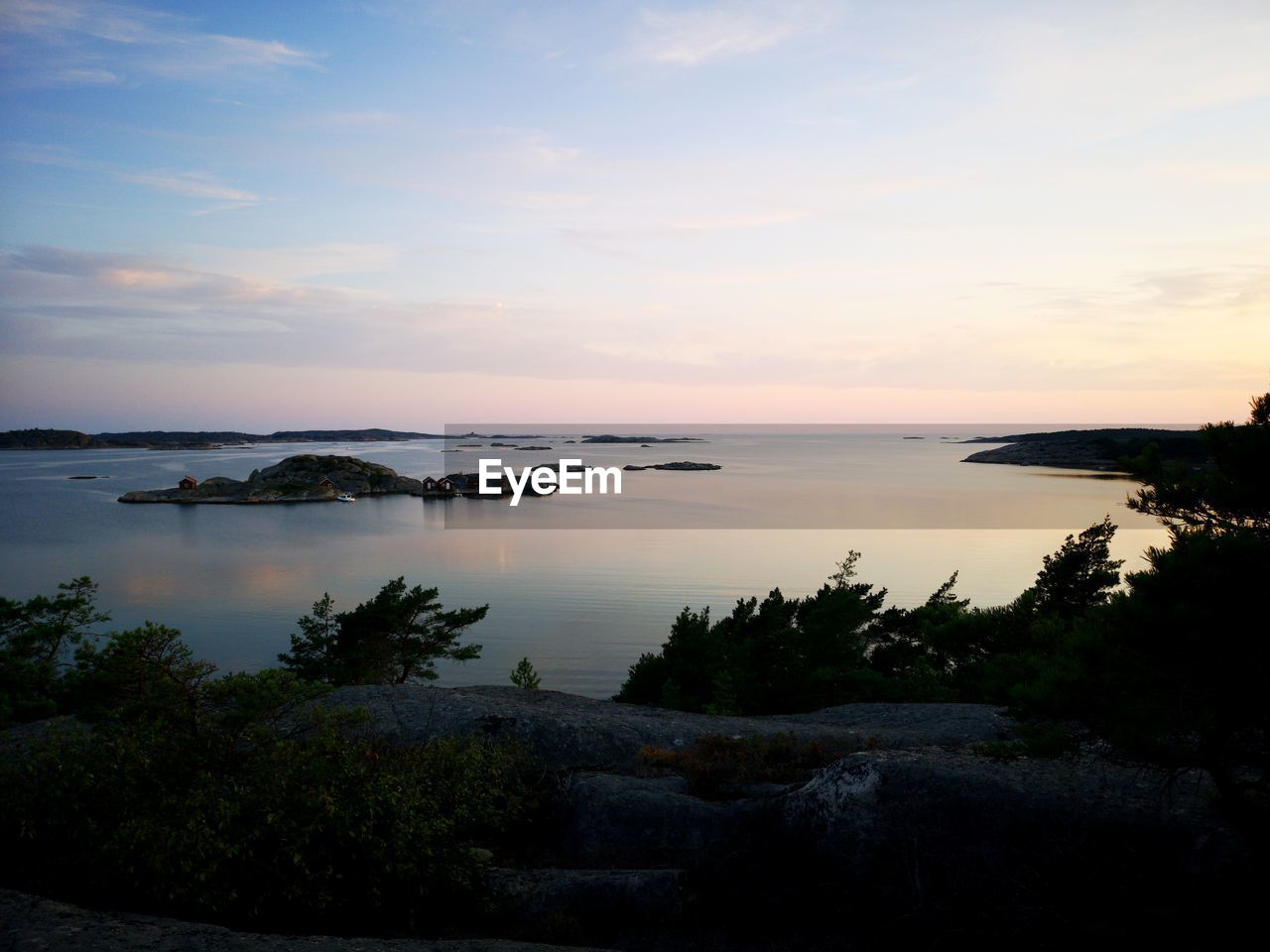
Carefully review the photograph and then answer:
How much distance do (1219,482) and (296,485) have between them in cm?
12810

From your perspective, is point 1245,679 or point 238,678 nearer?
point 1245,679

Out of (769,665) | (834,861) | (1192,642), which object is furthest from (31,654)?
(1192,642)

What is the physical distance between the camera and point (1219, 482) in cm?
711

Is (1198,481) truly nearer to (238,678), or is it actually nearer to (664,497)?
(238,678)

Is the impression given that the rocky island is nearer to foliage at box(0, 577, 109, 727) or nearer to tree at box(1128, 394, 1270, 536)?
foliage at box(0, 577, 109, 727)

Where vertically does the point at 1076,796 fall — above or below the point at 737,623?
above

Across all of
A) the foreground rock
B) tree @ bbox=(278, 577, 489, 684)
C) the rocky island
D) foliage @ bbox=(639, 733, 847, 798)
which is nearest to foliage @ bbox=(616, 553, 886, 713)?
tree @ bbox=(278, 577, 489, 684)

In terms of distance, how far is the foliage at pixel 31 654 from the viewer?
16984 mm

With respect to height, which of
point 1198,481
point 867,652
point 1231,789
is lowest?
point 867,652

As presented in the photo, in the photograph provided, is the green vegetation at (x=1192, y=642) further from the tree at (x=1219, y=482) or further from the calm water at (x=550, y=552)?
the calm water at (x=550, y=552)

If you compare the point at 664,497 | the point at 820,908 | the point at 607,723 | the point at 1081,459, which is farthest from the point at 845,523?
the point at 1081,459

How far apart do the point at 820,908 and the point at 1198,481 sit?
7.15m

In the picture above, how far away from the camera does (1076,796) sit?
31.5 ft

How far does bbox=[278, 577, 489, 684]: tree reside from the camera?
81.8 ft
